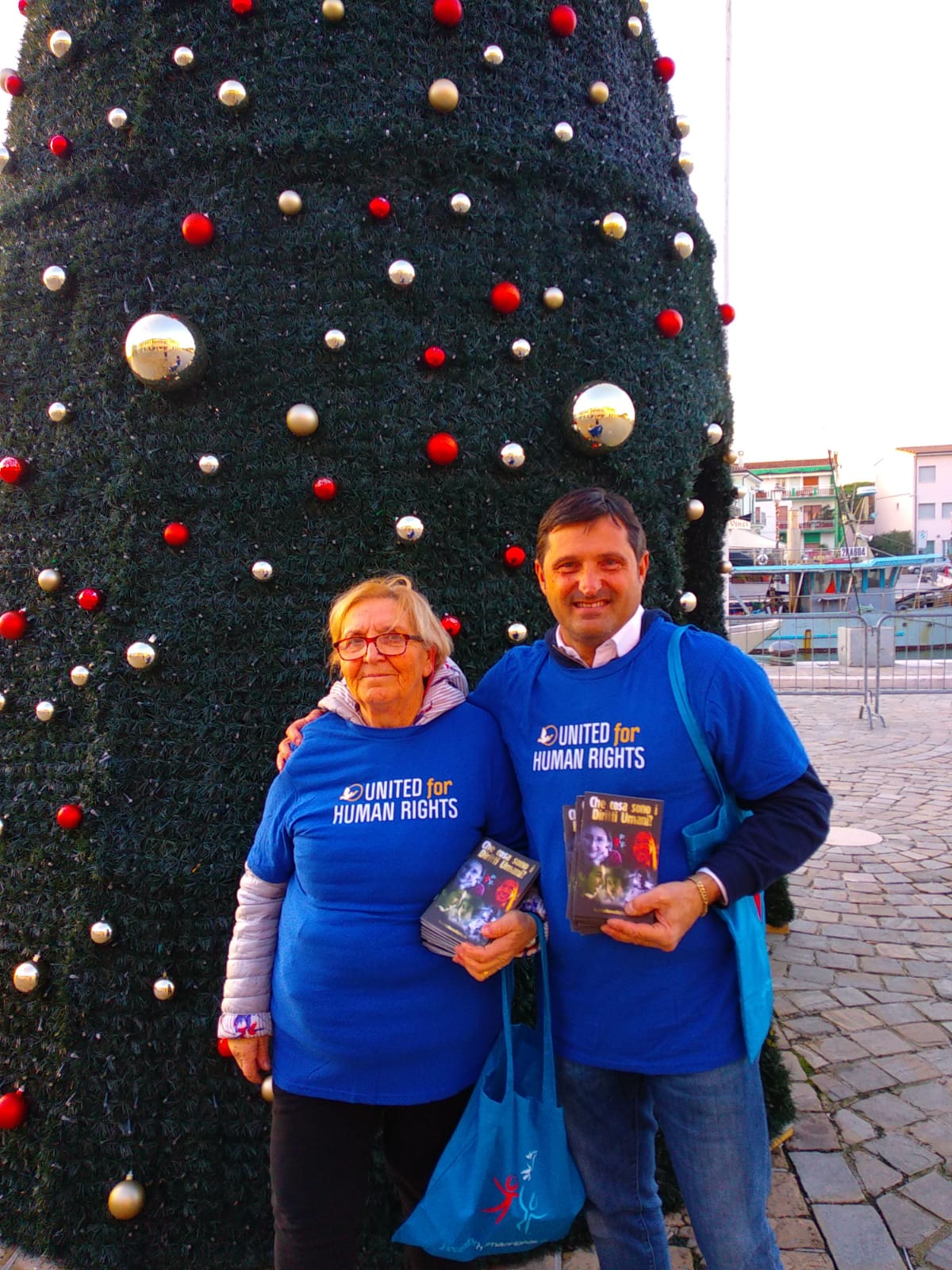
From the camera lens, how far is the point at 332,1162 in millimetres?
1764

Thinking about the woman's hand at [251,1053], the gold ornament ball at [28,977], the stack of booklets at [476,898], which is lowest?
the gold ornament ball at [28,977]

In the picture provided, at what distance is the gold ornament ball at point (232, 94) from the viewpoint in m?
2.30

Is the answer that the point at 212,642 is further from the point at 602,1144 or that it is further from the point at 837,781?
the point at 837,781

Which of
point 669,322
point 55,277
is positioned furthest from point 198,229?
point 669,322

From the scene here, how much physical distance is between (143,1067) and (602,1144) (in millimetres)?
1368

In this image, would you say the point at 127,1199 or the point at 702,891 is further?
the point at 127,1199

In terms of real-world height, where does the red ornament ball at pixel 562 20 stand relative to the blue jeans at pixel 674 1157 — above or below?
above

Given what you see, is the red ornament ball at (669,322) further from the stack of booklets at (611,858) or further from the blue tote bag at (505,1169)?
the blue tote bag at (505,1169)

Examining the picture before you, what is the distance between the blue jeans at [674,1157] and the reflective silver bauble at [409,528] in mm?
1437

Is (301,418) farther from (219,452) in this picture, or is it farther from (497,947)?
(497,947)

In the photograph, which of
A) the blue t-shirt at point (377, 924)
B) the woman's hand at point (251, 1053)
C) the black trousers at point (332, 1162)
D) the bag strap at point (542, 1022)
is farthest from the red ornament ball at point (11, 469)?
the bag strap at point (542, 1022)

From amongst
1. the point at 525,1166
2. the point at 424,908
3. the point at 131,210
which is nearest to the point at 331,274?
the point at 131,210

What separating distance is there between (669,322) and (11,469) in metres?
2.19

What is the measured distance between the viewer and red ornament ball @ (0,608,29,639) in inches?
98.5
